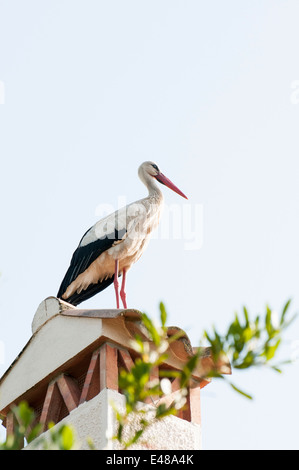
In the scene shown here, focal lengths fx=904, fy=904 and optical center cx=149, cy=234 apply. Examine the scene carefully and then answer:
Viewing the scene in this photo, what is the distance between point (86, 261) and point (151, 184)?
158 centimetres

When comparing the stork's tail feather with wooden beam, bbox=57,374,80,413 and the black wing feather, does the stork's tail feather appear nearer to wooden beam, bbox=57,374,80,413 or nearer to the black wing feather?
the black wing feather

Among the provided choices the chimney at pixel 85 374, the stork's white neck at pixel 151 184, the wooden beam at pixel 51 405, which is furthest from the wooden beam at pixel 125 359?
the stork's white neck at pixel 151 184

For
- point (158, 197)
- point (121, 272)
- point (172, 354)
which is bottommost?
point (172, 354)

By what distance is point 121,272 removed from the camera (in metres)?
9.28

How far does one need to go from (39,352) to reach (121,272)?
2.93 m

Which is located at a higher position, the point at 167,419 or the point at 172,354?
the point at 172,354

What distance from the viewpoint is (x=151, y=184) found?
10.1 m

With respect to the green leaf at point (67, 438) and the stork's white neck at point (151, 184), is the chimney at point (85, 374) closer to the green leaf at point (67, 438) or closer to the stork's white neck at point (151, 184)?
the green leaf at point (67, 438)

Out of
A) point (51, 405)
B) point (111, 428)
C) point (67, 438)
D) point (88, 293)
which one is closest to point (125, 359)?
point (51, 405)

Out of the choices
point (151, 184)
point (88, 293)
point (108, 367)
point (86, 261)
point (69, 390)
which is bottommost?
point (69, 390)

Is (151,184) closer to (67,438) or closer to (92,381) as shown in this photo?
(92,381)
